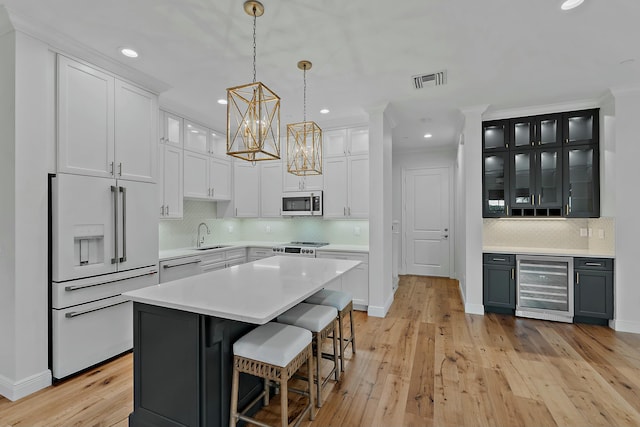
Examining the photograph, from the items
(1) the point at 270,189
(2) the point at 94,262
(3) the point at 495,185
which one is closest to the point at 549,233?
(3) the point at 495,185

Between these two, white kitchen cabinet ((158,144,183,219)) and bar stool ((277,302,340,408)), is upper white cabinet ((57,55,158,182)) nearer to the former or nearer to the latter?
white kitchen cabinet ((158,144,183,219))

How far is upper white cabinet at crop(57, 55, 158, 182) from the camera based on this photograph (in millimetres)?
2494

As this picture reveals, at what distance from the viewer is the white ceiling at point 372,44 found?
6.95ft

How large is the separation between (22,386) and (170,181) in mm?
2409

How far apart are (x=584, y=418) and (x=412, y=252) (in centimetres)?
469

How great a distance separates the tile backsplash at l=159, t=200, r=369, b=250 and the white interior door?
2.23 m

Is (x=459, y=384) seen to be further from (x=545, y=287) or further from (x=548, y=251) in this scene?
(x=548, y=251)

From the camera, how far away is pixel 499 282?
3.99 meters

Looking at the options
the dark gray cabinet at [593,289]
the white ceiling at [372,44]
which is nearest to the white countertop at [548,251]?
the dark gray cabinet at [593,289]

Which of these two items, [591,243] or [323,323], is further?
[591,243]

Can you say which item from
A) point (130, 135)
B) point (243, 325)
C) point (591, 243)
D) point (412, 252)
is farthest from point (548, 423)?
point (412, 252)

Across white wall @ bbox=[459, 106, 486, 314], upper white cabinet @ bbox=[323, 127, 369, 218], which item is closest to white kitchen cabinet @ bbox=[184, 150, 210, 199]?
upper white cabinet @ bbox=[323, 127, 369, 218]

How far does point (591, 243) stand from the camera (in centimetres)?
404

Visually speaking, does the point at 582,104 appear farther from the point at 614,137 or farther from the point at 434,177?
the point at 434,177
